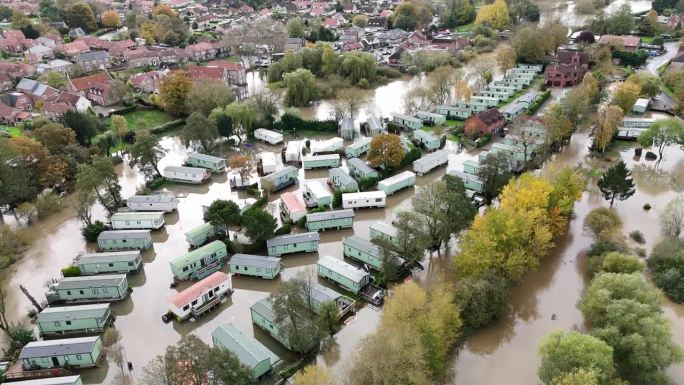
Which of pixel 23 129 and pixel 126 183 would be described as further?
pixel 23 129

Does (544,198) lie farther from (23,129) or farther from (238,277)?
(23,129)

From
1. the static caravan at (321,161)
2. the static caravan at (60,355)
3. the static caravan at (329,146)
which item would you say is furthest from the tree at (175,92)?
the static caravan at (60,355)

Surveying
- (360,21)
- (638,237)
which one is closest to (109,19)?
(360,21)

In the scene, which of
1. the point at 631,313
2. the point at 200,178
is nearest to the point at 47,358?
the point at 200,178

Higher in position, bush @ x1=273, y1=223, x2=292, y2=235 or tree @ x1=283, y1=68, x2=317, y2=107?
tree @ x1=283, y1=68, x2=317, y2=107

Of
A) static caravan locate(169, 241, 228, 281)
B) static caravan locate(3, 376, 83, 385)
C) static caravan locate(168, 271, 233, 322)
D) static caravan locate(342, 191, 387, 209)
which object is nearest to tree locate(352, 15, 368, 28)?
static caravan locate(342, 191, 387, 209)

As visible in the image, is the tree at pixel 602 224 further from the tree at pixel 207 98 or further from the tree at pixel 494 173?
the tree at pixel 207 98

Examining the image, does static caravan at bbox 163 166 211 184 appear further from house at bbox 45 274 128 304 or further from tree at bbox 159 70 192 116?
tree at bbox 159 70 192 116
